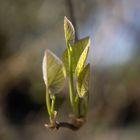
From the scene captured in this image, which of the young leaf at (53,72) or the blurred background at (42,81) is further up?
the young leaf at (53,72)

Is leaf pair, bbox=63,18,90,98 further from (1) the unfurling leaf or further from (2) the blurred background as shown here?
(2) the blurred background

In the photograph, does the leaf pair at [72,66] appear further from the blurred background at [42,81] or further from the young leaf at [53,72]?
the blurred background at [42,81]

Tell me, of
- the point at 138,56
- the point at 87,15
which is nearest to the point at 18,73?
the point at 138,56

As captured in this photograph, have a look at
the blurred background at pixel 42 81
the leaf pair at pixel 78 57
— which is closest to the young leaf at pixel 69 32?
the leaf pair at pixel 78 57

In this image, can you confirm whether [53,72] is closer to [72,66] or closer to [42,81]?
[72,66]

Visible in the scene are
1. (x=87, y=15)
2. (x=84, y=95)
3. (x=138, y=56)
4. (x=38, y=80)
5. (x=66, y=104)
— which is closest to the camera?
(x=84, y=95)

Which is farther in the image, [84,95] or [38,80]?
[38,80]

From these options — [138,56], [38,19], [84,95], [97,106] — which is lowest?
[97,106]

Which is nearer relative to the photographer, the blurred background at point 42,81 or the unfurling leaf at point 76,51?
the unfurling leaf at point 76,51

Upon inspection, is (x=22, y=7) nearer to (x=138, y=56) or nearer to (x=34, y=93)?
(x=34, y=93)
